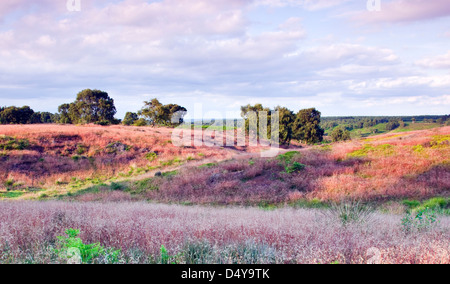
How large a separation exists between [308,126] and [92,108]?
161 ft

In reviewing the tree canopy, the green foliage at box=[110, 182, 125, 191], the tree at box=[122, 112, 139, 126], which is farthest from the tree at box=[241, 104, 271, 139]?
the green foliage at box=[110, 182, 125, 191]

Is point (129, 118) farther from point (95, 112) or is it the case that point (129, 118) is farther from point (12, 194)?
point (12, 194)

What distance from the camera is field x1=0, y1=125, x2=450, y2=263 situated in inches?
185

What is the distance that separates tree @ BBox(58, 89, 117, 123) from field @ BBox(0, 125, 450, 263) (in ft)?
108

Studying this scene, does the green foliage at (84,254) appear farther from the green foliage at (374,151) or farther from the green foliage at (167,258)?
the green foliage at (374,151)

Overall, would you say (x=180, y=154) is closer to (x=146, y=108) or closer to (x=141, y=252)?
(x=141, y=252)

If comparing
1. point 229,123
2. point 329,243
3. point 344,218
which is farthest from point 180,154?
point 229,123

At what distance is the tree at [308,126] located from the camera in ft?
208

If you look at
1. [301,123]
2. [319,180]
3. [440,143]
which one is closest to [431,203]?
[319,180]

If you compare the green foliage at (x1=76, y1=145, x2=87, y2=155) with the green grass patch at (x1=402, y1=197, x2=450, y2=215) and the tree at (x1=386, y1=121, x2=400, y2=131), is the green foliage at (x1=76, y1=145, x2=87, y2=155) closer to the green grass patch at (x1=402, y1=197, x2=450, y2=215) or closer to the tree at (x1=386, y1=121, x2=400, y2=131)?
the green grass patch at (x1=402, y1=197, x2=450, y2=215)

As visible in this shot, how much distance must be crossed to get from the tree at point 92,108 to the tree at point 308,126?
141ft

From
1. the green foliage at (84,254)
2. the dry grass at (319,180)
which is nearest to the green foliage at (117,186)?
the dry grass at (319,180)

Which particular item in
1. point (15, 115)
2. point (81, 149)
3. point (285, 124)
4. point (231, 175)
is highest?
point (15, 115)

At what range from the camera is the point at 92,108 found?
6819 centimetres
